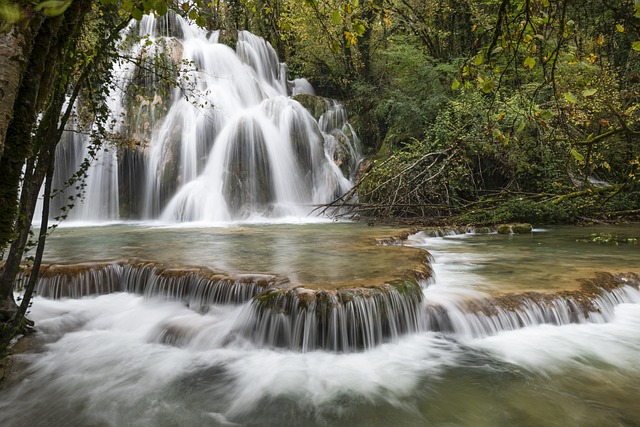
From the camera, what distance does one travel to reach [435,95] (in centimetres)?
1523

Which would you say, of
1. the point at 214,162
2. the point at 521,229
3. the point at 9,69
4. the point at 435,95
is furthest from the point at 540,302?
the point at 214,162

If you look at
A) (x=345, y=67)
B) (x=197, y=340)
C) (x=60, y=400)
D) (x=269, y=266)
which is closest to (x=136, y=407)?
(x=60, y=400)

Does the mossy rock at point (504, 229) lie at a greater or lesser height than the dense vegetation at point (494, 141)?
lesser

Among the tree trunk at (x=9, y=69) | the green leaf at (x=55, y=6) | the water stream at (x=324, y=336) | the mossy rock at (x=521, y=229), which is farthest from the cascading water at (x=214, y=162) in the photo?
the green leaf at (x=55, y=6)

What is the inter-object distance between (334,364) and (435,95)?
45.1 ft

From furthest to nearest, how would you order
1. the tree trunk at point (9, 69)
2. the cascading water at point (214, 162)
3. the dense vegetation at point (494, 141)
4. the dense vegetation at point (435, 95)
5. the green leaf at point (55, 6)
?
the cascading water at point (214, 162) → the dense vegetation at point (494, 141) → the dense vegetation at point (435, 95) → the tree trunk at point (9, 69) → the green leaf at point (55, 6)

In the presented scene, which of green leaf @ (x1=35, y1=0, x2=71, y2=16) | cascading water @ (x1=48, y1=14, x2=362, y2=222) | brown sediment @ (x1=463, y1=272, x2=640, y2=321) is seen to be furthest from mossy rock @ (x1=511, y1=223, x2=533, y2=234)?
green leaf @ (x1=35, y1=0, x2=71, y2=16)

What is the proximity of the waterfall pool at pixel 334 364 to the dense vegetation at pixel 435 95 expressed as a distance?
96cm

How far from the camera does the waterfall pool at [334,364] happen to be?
3.04m

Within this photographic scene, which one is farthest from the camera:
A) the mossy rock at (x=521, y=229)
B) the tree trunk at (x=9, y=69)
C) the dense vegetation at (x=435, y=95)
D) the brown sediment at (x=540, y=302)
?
the mossy rock at (x=521, y=229)

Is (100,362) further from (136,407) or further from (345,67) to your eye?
(345,67)

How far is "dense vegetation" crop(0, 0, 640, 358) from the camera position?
1.56 meters

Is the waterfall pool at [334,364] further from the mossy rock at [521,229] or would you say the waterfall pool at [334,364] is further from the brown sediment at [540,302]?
the mossy rock at [521,229]

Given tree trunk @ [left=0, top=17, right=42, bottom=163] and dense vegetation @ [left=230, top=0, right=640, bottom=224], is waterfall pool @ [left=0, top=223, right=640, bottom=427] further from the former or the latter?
dense vegetation @ [left=230, top=0, right=640, bottom=224]
